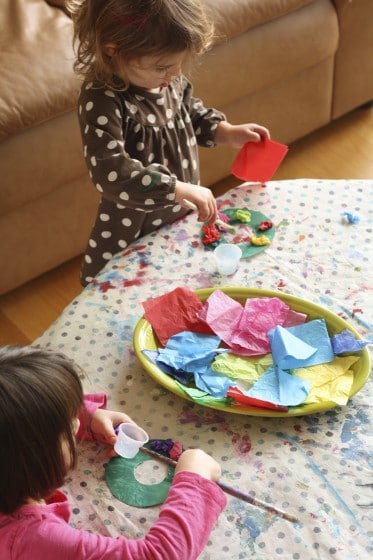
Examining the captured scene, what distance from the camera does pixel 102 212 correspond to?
61.0 inches

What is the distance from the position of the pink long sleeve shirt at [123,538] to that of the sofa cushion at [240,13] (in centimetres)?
144

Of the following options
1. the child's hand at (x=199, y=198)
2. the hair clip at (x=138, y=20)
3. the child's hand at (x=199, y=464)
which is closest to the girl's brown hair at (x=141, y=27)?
the hair clip at (x=138, y=20)

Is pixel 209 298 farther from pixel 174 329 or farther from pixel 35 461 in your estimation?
pixel 35 461

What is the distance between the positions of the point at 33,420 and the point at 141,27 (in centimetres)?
72

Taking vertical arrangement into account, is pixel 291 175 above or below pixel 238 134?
below

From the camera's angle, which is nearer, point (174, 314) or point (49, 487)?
point (49, 487)

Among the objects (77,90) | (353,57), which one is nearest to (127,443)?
(77,90)

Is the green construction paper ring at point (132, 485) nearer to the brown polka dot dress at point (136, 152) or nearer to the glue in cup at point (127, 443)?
the glue in cup at point (127, 443)

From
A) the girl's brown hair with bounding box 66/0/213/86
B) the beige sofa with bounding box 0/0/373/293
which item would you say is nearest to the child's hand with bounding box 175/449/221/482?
the girl's brown hair with bounding box 66/0/213/86

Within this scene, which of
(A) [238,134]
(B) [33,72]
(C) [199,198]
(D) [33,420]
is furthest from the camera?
(B) [33,72]

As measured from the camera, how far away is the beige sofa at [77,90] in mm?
1909

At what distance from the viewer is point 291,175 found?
261cm

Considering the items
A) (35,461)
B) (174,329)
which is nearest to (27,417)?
(35,461)

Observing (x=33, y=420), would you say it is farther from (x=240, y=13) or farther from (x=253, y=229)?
(x=240, y=13)
